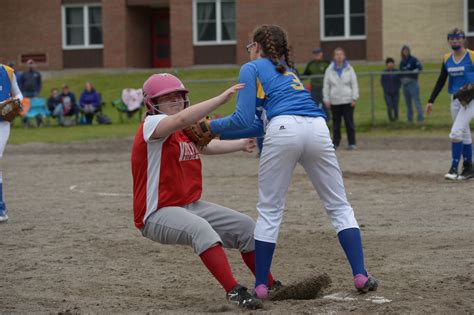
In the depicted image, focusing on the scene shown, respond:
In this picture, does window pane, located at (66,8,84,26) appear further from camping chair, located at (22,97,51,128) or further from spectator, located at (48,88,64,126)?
camping chair, located at (22,97,51,128)

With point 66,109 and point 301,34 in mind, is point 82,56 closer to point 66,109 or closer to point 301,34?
point 301,34

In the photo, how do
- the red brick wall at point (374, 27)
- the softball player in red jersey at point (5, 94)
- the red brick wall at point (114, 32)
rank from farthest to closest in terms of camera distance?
1. the red brick wall at point (114, 32)
2. the red brick wall at point (374, 27)
3. the softball player in red jersey at point (5, 94)

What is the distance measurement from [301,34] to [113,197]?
93.2 ft

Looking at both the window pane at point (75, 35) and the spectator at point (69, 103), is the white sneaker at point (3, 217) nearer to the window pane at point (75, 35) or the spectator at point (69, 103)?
the spectator at point (69, 103)

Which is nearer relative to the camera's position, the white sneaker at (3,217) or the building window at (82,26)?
the white sneaker at (3,217)

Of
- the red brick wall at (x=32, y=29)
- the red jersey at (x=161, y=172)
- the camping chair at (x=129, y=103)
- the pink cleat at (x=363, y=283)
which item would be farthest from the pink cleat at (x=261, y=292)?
the red brick wall at (x=32, y=29)

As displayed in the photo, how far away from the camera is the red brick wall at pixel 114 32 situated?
4388cm

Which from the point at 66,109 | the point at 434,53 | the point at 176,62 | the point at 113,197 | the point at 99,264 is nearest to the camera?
the point at 99,264

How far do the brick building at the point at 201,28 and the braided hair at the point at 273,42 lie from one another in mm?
33274

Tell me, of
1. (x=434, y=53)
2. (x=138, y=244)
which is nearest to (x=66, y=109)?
(x=434, y=53)

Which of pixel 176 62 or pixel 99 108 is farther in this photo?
pixel 176 62

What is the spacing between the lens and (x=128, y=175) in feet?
57.0

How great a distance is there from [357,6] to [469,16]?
15.6ft

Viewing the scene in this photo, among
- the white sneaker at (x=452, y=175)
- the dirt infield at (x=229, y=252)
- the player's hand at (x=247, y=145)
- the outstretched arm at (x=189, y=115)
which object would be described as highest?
the outstretched arm at (x=189, y=115)
